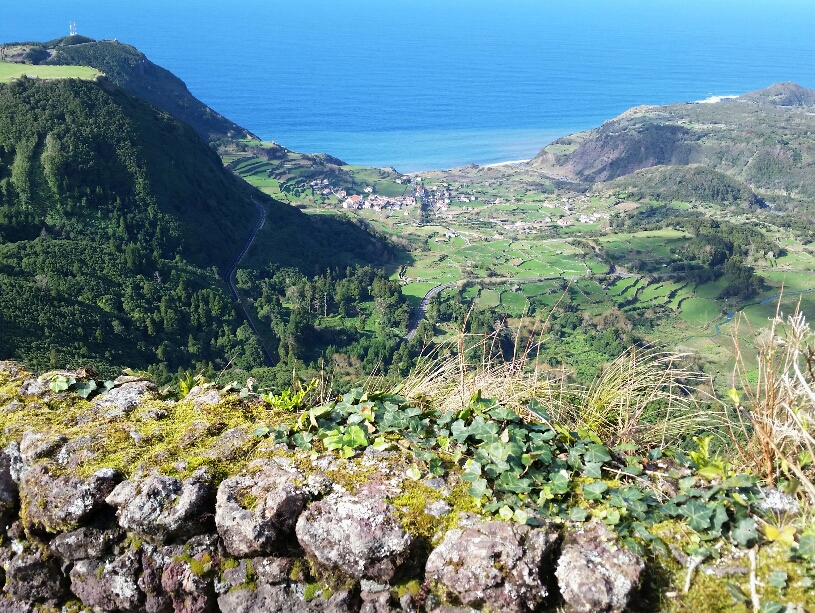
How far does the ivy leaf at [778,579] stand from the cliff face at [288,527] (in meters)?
0.05

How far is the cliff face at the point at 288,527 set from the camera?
2.62m

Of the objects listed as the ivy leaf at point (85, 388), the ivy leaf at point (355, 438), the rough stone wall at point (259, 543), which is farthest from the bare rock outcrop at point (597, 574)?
the ivy leaf at point (85, 388)

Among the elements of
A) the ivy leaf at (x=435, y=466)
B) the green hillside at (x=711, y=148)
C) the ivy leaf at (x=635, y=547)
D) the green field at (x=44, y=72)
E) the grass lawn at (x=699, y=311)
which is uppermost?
the green hillside at (x=711, y=148)

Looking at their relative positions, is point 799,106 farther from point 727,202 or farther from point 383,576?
point 383,576

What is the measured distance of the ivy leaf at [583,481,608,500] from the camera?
2.90 meters

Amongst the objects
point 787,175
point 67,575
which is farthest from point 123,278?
point 787,175

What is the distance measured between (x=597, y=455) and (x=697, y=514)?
579 millimetres

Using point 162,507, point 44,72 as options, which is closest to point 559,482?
point 162,507

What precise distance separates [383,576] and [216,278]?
47.7m

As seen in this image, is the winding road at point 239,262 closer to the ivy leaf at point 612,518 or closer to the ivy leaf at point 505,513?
the ivy leaf at point 505,513

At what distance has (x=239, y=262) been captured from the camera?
53.4m

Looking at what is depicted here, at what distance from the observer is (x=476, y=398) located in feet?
11.9

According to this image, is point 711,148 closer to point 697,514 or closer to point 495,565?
point 697,514

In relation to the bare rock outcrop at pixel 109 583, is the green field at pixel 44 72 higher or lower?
higher
